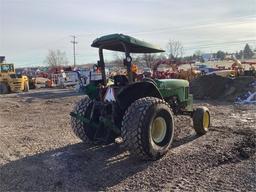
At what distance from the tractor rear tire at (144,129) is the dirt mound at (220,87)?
10317 millimetres

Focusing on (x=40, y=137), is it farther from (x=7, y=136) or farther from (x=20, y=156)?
(x=20, y=156)

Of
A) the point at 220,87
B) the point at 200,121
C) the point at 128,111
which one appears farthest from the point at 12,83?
Result: the point at 128,111

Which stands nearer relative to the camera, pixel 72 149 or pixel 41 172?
pixel 41 172

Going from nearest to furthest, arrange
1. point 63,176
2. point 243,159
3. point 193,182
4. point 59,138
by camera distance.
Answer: point 193,182 → point 63,176 → point 243,159 → point 59,138

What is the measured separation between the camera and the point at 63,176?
5.85 meters

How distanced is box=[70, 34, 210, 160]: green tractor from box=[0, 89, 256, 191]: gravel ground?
0.28 m

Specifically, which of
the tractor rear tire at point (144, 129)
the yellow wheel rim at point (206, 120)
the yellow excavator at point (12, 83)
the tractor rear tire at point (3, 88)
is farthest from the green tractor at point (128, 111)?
the tractor rear tire at point (3, 88)

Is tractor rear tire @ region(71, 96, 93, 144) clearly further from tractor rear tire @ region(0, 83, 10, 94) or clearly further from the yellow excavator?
tractor rear tire @ region(0, 83, 10, 94)

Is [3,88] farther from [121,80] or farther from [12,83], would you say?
[121,80]

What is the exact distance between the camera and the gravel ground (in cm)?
536

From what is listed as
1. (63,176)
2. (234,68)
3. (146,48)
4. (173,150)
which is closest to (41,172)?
(63,176)

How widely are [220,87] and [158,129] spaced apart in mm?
11622

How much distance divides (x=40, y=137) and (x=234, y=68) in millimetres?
16192

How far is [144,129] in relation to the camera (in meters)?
6.17
